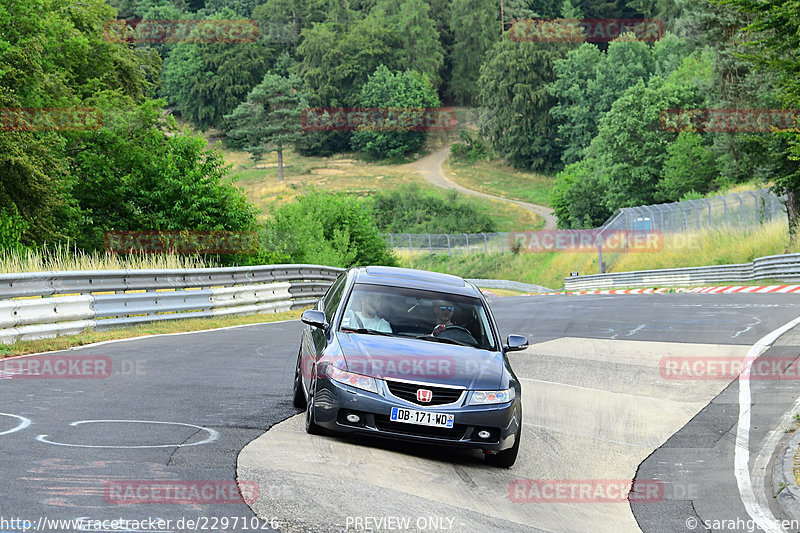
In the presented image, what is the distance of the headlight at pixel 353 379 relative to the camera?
7.82 metres

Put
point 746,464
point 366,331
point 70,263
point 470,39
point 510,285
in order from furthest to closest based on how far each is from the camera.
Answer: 1. point 470,39
2. point 510,285
3. point 70,263
4. point 366,331
5. point 746,464

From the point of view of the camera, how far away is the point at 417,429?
774 centimetres

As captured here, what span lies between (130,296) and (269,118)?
12301 cm

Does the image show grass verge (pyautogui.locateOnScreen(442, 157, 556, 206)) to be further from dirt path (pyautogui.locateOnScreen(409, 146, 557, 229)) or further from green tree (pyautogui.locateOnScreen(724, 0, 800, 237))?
green tree (pyautogui.locateOnScreen(724, 0, 800, 237))

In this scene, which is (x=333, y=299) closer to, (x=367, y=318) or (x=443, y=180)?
(x=367, y=318)

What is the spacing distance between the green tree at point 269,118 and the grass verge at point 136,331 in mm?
112695

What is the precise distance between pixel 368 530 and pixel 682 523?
2388 mm

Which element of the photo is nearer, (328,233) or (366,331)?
(366,331)

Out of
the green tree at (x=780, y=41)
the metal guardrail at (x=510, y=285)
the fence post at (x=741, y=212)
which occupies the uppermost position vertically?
the green tree at (x=780, y=41)

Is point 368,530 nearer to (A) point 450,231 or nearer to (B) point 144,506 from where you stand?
(B) point 144,506
